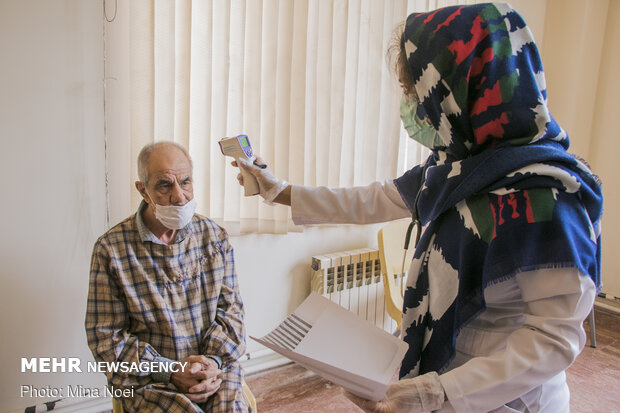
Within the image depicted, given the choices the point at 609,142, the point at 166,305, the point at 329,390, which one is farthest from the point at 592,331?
the point at 166,305

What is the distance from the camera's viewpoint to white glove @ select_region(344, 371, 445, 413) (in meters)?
0.83

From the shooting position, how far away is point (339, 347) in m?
0.91

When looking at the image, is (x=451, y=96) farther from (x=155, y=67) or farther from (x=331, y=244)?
(x=331, y=244)

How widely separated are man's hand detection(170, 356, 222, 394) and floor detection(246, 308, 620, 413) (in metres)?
0.91

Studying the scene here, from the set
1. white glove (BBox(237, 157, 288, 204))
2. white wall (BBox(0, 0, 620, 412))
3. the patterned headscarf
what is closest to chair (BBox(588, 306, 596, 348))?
the patterned headscarf

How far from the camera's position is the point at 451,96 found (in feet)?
2.94

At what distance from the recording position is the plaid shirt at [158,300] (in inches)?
54.6

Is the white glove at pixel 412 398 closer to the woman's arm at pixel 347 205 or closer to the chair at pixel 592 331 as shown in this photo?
the woman's arm at pixel 347 205

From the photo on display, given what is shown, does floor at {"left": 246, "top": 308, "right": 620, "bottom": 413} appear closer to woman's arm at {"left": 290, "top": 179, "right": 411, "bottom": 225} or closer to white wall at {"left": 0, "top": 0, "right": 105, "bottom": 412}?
white wall at {"left": 0, "top": 0, "right": 105, "bottom": 412}

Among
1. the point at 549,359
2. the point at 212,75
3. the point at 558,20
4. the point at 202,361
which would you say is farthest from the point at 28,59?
the point at 558,20

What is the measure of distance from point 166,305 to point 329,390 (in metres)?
1.32

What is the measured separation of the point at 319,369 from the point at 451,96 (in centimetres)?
64

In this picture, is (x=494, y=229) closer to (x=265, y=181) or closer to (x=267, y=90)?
(x=265, y=181)

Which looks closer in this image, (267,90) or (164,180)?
(164,180)
